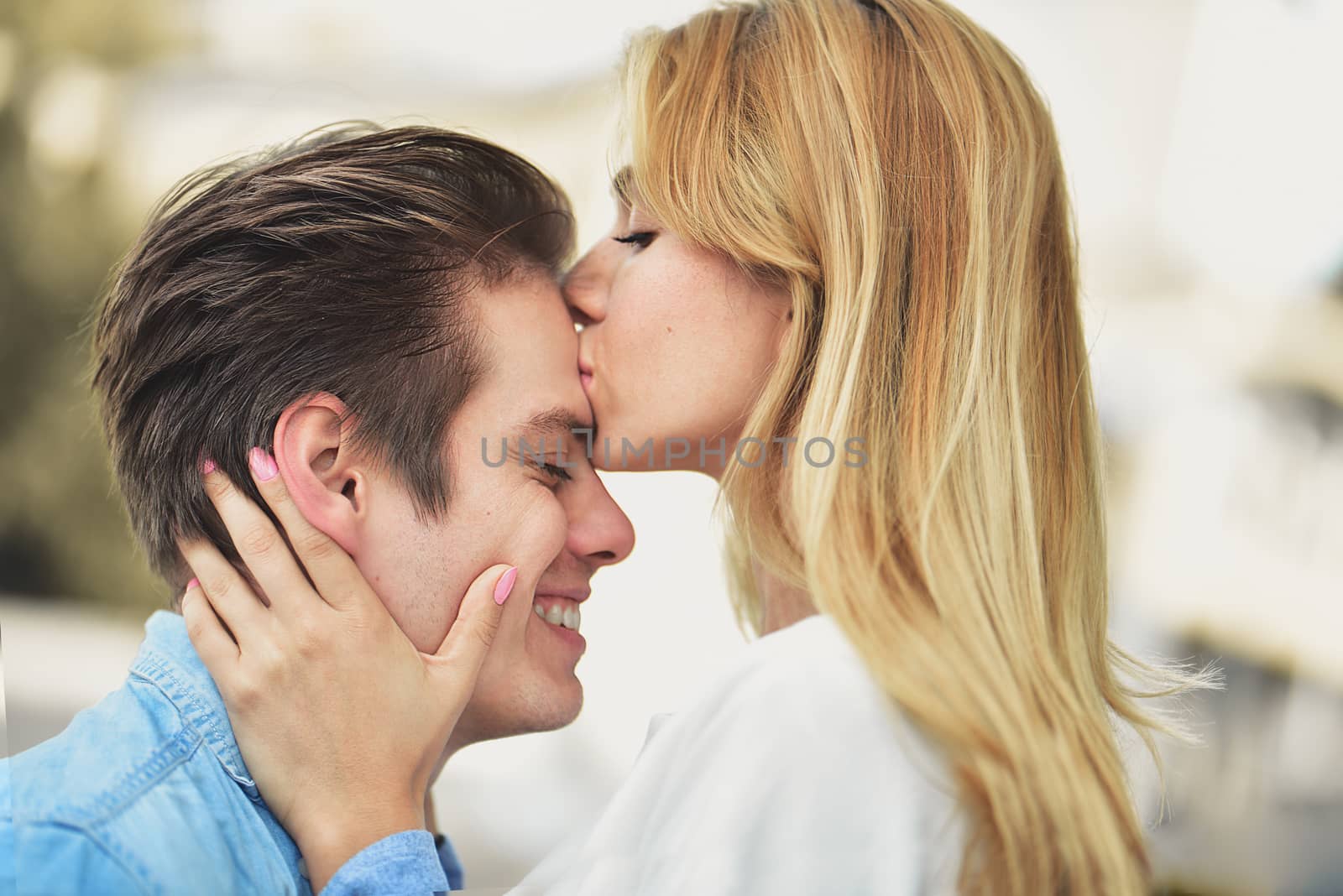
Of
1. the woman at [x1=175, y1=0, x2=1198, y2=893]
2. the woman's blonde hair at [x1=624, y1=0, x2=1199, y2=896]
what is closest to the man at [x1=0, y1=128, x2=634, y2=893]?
the woman at [x1=175, y1=0, x2=1198, y2=893]

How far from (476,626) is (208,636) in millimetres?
283

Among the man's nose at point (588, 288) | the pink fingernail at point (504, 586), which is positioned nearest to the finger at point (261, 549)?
the pink fingernail at point (504, 586)

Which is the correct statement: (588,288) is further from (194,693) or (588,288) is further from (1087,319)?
(1087,319)

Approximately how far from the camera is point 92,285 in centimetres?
238

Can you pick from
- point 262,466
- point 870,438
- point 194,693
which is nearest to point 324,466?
point 262,466

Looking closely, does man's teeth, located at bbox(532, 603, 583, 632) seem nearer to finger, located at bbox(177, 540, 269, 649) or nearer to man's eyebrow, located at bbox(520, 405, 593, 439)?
man's eyebrow, located at bbox(520, 405, 593, 439)

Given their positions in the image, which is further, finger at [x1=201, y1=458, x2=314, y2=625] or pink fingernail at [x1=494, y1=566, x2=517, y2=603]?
pink fingernail at [x1=494, y1=566, x2=517, y2=603]

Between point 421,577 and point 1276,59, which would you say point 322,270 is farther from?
point 1276,59

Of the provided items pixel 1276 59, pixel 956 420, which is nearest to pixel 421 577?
pixel 956 420

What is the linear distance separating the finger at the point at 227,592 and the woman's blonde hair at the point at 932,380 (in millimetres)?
567

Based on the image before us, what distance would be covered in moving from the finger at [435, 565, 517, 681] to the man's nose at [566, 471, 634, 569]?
0.45 ft

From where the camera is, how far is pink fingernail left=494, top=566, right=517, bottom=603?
1.09 meters

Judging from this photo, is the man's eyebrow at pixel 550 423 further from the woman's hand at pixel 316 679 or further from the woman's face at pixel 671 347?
the woman's hand at pixel 316 679

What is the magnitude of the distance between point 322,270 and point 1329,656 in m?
2.79
